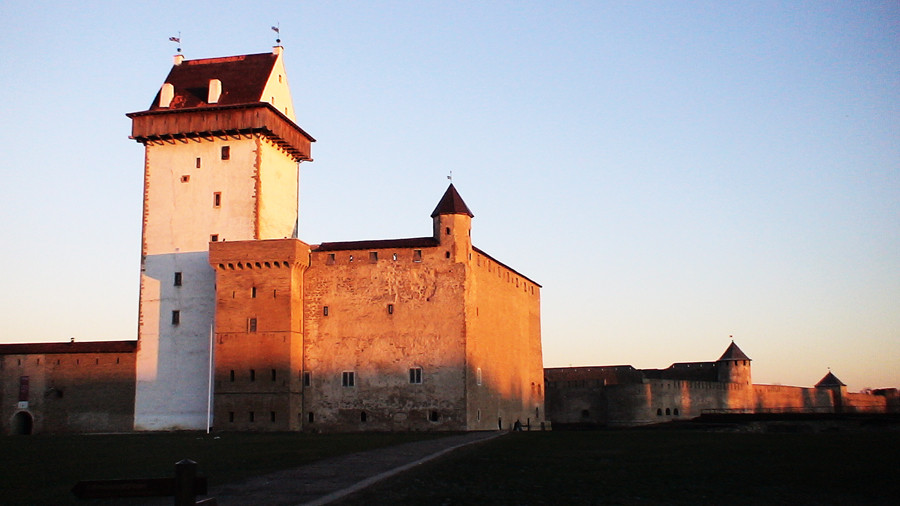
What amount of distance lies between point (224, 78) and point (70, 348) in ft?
50.7

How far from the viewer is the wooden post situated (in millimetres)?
8102

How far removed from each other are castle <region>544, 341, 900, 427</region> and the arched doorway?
1231 inches

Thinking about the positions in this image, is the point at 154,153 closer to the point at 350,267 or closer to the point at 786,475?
the point at 350,267

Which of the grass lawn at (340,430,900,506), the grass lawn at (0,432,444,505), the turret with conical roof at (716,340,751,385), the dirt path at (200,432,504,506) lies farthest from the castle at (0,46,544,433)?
the turret with conical roof at (716,340,751,385)

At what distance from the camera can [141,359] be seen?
4388cm

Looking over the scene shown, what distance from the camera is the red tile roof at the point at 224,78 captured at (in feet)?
148

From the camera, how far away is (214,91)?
148 feet

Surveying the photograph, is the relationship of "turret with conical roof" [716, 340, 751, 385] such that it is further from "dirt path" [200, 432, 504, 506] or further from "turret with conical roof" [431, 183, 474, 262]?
"dirt path" [200, 432, 504, 506]

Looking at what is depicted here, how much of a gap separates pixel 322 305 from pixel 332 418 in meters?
5.21

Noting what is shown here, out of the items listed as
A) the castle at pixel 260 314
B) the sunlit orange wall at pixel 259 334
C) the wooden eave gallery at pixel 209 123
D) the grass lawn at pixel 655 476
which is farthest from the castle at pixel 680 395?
the grass lawn at pixel 655 476

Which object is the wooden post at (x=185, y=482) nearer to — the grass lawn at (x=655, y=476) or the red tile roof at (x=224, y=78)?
the grass lawn at (x=655, y=476)

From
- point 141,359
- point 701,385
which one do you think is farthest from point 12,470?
point 701,385

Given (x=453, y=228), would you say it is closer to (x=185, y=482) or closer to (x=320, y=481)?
(x=320, y=481)

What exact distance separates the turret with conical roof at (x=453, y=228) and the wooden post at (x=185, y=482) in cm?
3329
